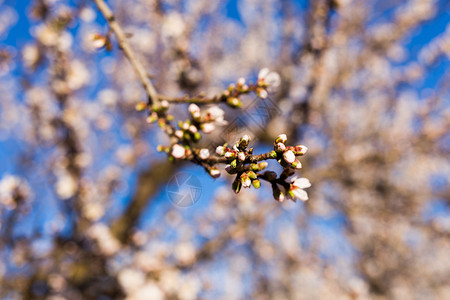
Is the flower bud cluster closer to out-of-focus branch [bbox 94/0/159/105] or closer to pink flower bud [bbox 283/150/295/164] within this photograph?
out-of-focus branch [bbox 94/0/159/105]

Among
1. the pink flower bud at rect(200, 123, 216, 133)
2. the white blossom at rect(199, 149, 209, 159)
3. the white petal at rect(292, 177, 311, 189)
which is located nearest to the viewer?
the white petal at rect(292, 177, 311, 189)

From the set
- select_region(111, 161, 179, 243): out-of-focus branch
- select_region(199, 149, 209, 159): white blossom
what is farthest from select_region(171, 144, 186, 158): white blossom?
select_region(111, 161, 179, 243): out-of-focus branch

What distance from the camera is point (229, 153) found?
3.31 feet

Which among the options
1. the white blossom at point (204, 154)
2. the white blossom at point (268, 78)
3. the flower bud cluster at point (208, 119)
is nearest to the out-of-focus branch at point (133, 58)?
the flower bud cluster at point (208, 119)

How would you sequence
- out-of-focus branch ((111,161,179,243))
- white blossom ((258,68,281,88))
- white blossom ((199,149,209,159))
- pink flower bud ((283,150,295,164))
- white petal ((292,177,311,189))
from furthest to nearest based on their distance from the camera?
out-of-focus branch ((111,161,179,243)), white blossom ((258,68,281,88)), white blossom ((199,149,209,159)), white petal ((292,177,311,189)), pink flower bud ((283,150,295,164))

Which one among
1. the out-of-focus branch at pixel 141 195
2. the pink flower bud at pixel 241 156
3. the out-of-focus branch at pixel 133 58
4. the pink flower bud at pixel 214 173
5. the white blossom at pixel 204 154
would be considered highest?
the out-of-focus branch at pixel 141 195

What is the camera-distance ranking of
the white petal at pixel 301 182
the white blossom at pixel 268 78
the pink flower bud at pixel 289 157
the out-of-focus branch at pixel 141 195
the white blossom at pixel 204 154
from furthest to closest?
the out-of-focus branch at pixel 141 195
the white blossom at pixel 268 78
the white blossom at pixel 204 154
the white petal at pixel 301 182
the pink flower bud at pixel 289 157

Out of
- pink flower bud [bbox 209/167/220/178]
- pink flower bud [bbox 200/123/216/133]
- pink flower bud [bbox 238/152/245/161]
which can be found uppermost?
pink flower bud [bbox 200/123/216/133]

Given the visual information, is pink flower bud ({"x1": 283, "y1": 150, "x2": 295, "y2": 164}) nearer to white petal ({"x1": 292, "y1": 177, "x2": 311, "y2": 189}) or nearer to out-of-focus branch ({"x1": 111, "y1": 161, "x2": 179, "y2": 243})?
white petal ({"x1": 292, "y1": 177, "x2": 311, "y2": 189})

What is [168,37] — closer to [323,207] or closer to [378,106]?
[323,207]

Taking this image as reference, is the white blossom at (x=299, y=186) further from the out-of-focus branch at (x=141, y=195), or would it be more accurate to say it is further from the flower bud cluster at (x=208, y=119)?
the out-of-focus branch at (x=141, y=195)

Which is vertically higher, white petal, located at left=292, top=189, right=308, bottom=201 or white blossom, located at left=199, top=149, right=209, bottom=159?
white blossom, located at left=199, top=149, right=209, bottom=159

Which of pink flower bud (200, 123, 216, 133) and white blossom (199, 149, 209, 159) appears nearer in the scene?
white blossom (199, 149, 209, 159)

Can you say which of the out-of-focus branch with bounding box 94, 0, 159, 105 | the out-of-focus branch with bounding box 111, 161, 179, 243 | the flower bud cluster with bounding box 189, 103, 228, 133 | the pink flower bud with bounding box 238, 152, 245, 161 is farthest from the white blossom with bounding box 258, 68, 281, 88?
the out-of-focus branch with bounding box 111, 161, 179, 243
